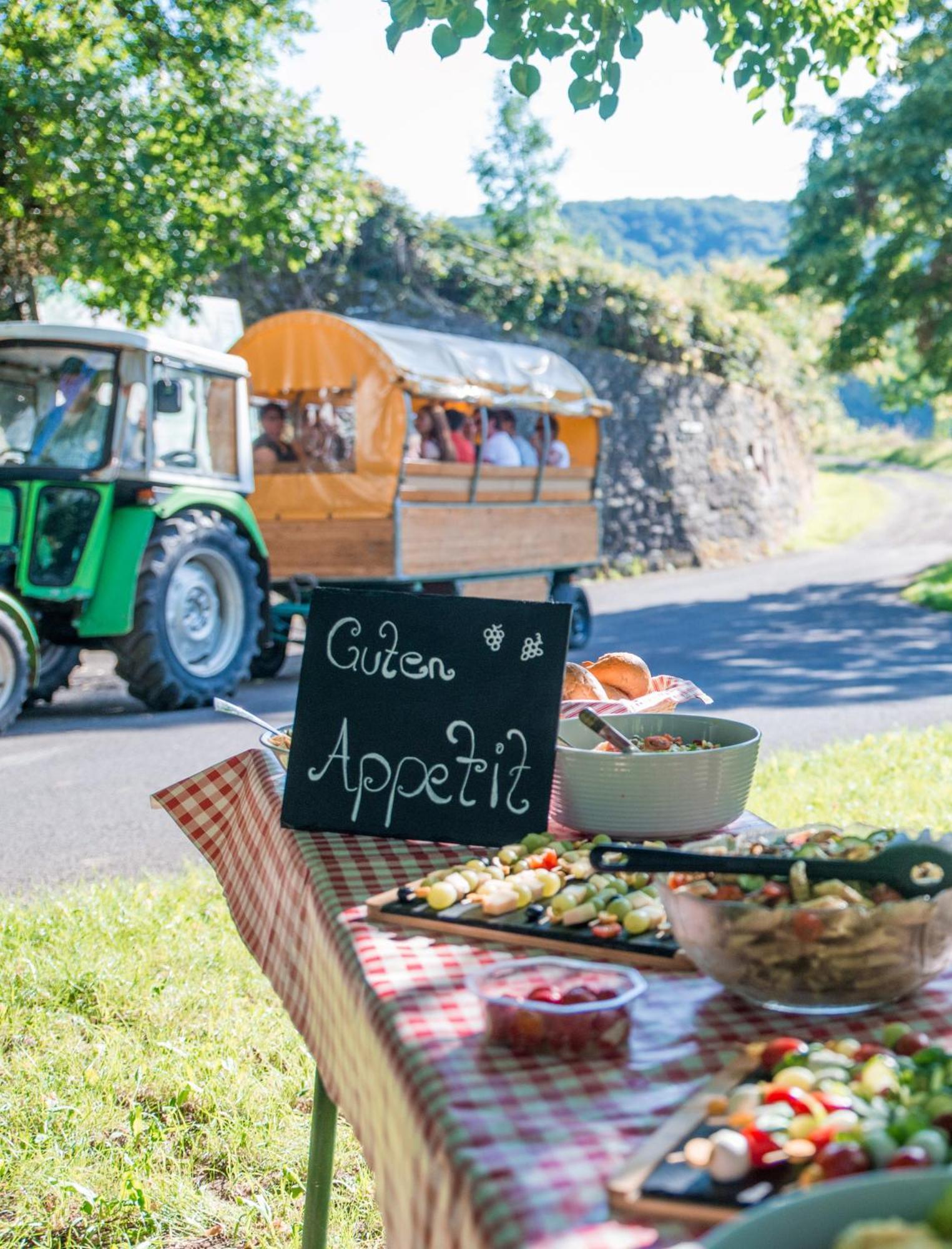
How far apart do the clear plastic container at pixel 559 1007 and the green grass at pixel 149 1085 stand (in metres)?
1.55

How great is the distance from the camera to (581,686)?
2547 millimetres

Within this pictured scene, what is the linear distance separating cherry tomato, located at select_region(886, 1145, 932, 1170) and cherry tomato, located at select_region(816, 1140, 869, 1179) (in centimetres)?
2

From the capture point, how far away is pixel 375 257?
67.2 feet

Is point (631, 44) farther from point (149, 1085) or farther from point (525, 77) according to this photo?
point (149, 1085)

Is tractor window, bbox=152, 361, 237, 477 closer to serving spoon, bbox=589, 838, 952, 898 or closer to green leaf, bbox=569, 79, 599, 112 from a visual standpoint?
green leaf, bbox=569, 79, 599, 112

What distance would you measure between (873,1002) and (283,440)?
10498 mm

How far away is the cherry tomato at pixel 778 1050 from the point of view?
3.64 ft

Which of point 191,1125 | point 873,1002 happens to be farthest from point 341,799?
point 191,1125

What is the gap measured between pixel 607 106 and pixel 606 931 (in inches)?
132

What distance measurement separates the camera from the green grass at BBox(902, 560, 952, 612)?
15.1 m

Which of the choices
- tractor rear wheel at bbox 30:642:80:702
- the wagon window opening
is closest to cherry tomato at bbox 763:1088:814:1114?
tractor rear wheel at bbox 30:642:80:702

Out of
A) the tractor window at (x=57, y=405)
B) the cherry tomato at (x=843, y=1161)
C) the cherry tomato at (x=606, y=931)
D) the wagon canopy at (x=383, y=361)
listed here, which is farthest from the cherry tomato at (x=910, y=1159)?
the wagon canopy at (x=383, y=361)

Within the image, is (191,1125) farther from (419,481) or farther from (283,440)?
(283,440)

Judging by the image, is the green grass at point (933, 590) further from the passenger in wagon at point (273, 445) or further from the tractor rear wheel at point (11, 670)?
the tractor rear wheel at point (11, 670)
